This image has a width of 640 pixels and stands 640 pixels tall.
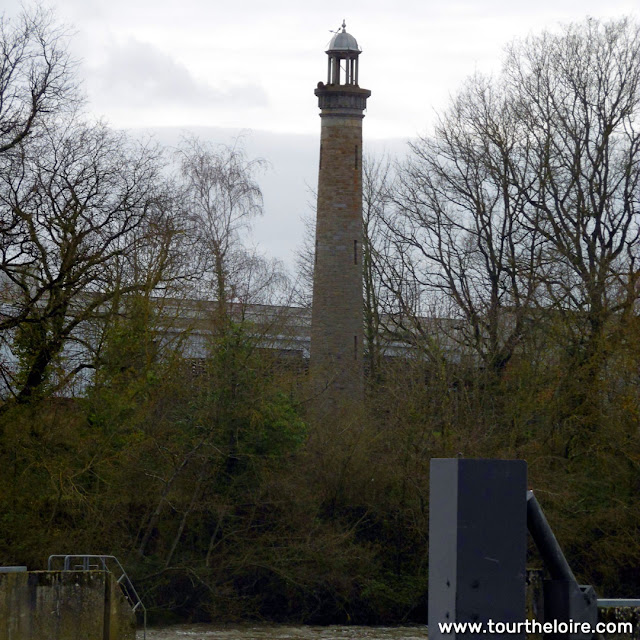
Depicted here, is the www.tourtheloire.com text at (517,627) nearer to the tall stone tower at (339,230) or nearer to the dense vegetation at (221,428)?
the dense vegetation at (221,428)

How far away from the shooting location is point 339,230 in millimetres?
38469

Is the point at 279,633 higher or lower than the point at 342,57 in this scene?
lower

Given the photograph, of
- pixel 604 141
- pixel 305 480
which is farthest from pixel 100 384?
pixel 604 141

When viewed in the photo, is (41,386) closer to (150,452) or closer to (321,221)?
(150,452)

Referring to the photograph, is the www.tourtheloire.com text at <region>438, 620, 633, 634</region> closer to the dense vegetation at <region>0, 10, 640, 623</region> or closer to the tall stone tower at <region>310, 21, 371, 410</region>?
the dense vegetation at <region>0, 10, 640, 623</region>

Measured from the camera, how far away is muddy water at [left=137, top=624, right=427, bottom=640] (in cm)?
2192

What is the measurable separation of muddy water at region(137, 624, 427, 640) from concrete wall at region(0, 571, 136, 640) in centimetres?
377

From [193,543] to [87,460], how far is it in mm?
3121

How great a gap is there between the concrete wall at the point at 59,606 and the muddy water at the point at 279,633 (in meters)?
3.77

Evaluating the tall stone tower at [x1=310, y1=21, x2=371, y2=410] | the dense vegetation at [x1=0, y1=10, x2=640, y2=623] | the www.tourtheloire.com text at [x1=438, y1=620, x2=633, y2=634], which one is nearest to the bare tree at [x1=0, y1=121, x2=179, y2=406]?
the dense vegetation at [x1=0, y1=10, x2=640, y2=623]

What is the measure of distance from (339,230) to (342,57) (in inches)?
292

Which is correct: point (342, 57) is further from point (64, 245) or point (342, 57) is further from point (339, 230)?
point (64, 245)

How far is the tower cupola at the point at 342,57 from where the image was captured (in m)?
40.3

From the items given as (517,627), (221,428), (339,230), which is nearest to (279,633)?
(221,428)
